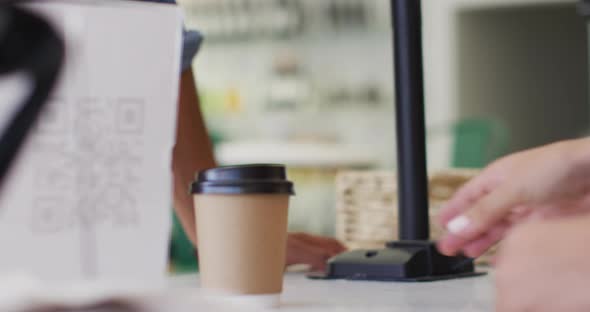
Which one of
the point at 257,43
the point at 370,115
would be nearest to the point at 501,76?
the point at 370,115

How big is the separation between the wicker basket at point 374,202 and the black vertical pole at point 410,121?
227 mm

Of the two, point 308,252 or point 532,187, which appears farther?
point 308,252

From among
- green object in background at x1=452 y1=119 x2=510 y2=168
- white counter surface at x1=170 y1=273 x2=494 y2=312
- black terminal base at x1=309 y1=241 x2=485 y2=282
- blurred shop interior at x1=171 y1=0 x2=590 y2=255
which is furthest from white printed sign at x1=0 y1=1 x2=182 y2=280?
blurred shop interior at x1=171 y1=0 x2=590 y2=255

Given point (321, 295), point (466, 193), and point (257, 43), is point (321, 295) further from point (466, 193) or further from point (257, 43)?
point (257, 43)

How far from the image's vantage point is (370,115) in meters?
5.62

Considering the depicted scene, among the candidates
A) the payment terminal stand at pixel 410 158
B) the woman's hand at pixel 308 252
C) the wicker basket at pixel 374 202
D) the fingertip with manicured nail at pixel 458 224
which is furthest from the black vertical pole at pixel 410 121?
the fingertip with manicured nail at pixel 458 224

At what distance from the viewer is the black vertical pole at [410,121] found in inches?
40.8

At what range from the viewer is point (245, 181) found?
67 cm

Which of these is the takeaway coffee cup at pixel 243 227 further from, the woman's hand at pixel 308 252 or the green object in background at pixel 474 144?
the green object in background at pixel 474 144

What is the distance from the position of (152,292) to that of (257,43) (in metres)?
5.61

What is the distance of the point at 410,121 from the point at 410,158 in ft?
0.14

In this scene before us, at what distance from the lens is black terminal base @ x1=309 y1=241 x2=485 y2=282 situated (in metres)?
0.96

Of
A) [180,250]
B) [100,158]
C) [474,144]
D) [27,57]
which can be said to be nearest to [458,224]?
[100,158]

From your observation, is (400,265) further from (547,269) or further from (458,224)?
(547,269)
